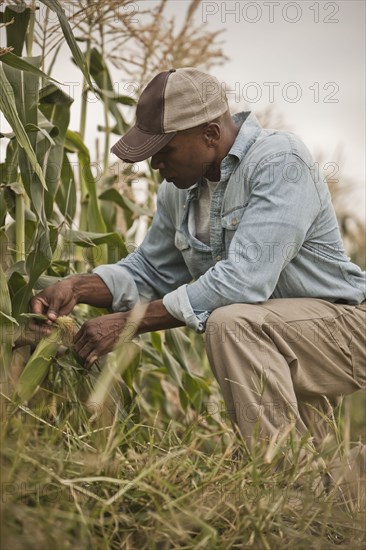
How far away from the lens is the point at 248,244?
263 cm

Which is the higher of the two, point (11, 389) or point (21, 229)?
point (21, 229)

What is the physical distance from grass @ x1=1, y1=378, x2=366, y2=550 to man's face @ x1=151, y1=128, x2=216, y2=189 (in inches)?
38.3

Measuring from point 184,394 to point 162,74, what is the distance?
1.28 metres

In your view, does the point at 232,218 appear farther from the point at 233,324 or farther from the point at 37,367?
the point at 37,367

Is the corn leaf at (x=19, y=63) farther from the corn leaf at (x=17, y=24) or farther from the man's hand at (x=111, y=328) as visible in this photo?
the man's hand at (x=111, y=328)

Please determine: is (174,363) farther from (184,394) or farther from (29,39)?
(29,39)

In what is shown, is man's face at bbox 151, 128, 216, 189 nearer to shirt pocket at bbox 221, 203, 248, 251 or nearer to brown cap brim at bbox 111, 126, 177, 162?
brown cap brim at bbox 111, 126, 177, 162

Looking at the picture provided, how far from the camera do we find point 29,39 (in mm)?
2781

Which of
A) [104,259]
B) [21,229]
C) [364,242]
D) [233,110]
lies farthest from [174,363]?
[364,242]

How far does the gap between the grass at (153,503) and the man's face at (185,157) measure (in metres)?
0.97

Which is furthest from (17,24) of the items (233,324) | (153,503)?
(153,503)

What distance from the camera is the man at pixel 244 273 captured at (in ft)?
8.45

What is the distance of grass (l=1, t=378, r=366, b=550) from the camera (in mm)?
1763

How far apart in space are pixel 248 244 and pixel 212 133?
40cm
